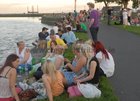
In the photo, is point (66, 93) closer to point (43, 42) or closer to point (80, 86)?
point (80, 86)

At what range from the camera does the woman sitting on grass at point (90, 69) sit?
10.2m

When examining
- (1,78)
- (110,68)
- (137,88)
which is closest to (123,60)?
(110,68)

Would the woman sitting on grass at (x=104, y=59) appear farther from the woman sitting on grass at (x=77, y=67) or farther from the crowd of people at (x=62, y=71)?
the woman sitting on grass at (x=77, y=67)

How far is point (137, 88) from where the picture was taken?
11.0 meters

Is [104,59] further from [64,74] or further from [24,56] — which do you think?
[24,56]

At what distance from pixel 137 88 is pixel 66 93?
1897mm

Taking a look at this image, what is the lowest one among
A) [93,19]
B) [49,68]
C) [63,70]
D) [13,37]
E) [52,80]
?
[13,37]

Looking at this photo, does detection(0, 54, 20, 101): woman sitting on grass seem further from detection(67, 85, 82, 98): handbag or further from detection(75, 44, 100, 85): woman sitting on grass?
detection(75, 44, 100, 85): woman sitting on grass

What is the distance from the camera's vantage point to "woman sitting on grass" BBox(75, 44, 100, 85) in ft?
33.6

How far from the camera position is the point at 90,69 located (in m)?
10.3

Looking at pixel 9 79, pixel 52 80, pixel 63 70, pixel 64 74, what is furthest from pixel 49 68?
pixel 63 70

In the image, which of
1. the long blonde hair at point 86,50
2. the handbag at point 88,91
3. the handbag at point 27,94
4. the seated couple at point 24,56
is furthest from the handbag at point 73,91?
the seated couple at point 24,56

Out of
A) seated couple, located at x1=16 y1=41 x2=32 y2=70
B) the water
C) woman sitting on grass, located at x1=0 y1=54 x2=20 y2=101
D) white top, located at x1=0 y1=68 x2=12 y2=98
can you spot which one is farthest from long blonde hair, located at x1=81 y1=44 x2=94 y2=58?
the water

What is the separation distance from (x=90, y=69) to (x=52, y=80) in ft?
3.49
